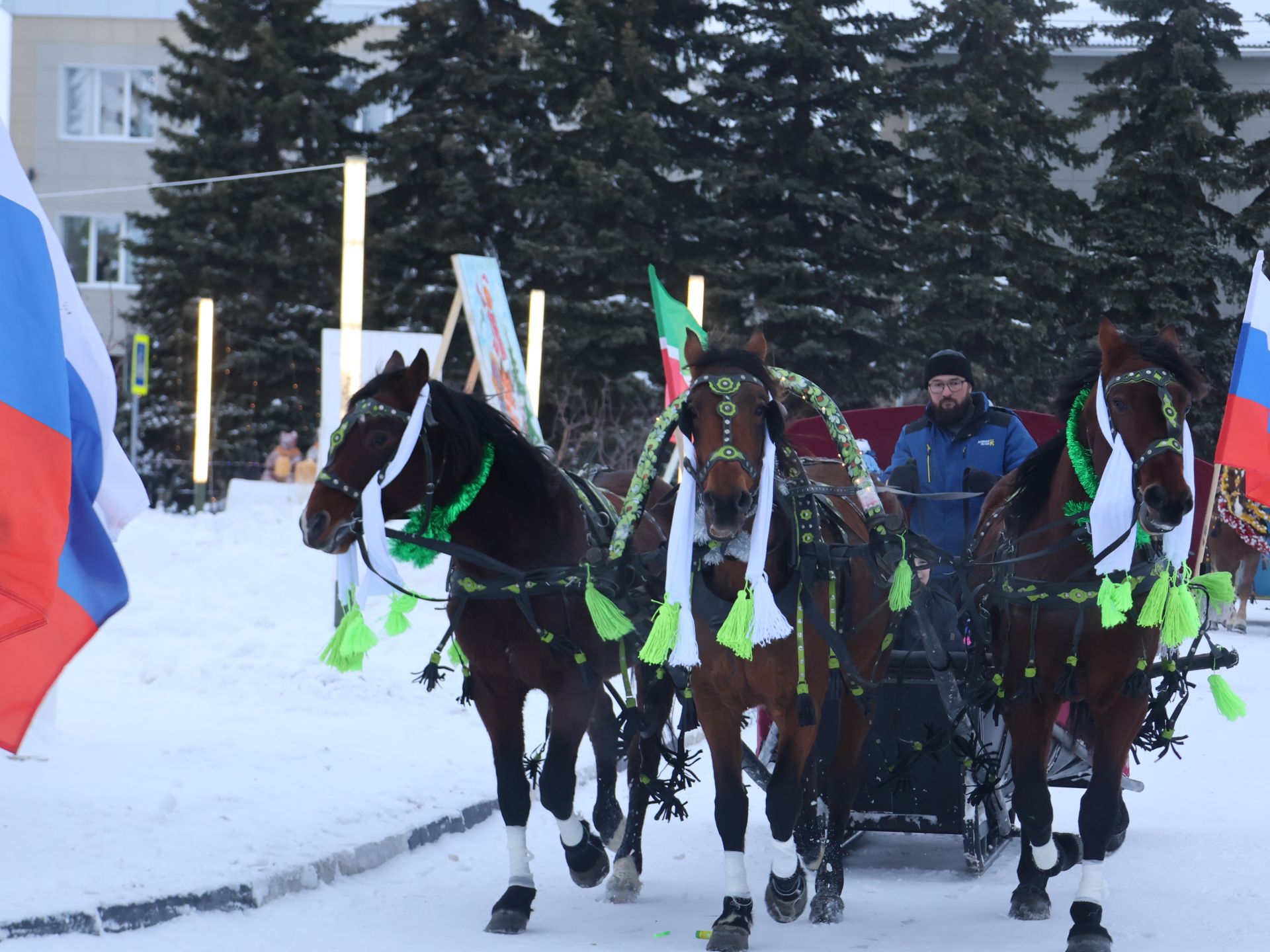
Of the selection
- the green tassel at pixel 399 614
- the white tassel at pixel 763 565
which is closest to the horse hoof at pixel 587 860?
the green tassel at pixel 399 614

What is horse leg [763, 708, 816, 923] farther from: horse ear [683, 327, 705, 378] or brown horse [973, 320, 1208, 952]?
horse ear [683, 327, 705, 378]

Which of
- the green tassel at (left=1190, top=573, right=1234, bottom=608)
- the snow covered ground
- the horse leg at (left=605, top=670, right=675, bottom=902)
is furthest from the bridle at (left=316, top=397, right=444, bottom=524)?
the green tassel at (left=1190, top=573, right=1234, bottom=608)

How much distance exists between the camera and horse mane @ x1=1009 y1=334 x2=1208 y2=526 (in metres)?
6.00

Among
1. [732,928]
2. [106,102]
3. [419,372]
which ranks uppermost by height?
[106,102]

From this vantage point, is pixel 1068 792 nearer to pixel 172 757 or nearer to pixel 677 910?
pixel 677 910

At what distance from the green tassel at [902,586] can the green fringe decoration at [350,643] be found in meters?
2.07

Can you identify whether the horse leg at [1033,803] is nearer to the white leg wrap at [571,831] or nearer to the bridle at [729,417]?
the bridle at [729,417]

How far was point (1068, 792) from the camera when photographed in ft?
32.5

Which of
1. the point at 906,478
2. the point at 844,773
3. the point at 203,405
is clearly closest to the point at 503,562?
Answer: the point at 844,773

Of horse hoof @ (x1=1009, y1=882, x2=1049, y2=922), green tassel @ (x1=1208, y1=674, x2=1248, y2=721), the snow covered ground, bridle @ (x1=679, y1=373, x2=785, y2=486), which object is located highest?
bridle @ (x1=679, y1=373, x2=785, y2=486)

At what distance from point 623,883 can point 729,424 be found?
7.59ft

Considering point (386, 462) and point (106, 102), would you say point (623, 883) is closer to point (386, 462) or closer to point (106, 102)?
point (386, 462)

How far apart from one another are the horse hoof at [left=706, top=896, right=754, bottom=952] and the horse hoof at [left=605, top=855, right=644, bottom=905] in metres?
1.08

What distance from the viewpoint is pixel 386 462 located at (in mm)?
6391
